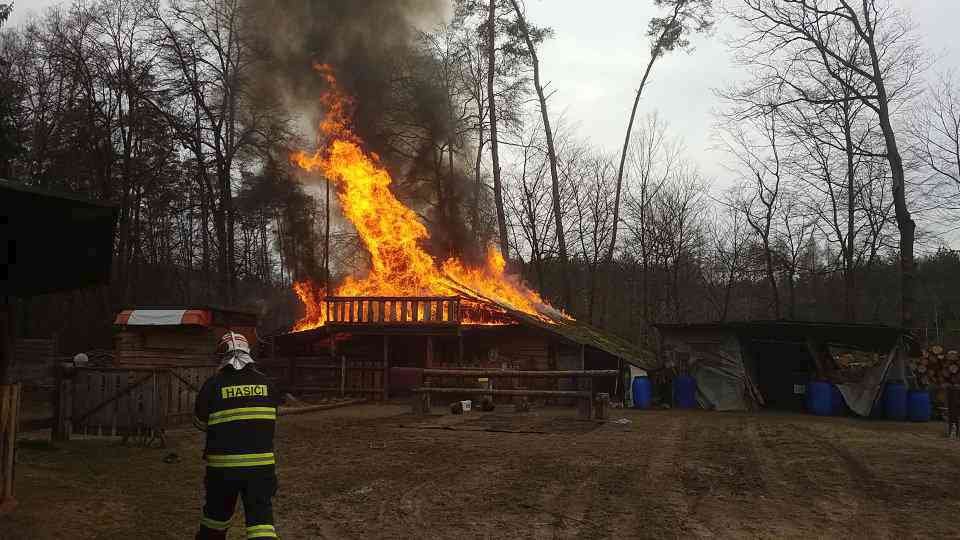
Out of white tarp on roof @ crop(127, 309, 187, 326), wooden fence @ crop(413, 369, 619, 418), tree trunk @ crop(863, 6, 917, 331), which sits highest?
tree trunk @ crop(863, 6, 917, 331)

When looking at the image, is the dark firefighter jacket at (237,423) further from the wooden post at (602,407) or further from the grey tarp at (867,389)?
the grey tarp at (867,389)

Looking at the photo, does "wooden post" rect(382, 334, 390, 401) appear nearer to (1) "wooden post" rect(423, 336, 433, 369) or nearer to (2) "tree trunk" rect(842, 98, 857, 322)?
(1) "wooden post" rect(423, 336, 433, 369)

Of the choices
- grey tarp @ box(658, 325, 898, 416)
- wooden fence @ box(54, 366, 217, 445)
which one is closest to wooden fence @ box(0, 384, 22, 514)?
wooden fence @ box(54, 366, 217, 445)

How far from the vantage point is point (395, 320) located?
23031 millimetres

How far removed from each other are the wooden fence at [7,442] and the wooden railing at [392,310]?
1595 cm

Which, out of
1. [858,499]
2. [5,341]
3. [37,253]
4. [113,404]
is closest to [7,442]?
[5,341]

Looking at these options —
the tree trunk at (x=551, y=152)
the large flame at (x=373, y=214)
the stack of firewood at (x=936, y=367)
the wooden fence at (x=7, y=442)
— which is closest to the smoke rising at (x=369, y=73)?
the large flame at (x=373, y=214)

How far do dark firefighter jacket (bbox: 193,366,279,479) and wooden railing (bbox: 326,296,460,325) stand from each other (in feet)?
57.8

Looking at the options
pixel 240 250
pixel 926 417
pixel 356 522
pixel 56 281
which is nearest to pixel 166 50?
pixel 240 250

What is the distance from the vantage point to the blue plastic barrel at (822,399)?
1981 cm

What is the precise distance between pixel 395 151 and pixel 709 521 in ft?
72.1

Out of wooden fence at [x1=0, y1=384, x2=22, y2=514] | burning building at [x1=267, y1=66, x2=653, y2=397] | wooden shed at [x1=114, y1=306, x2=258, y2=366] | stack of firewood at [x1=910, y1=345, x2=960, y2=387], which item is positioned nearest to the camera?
wooden fence at [x1=0, y1=384, x2=22, y2=514]

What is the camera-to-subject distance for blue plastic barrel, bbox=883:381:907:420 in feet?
61.8

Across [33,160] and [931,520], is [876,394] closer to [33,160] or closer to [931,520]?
[931,520]
